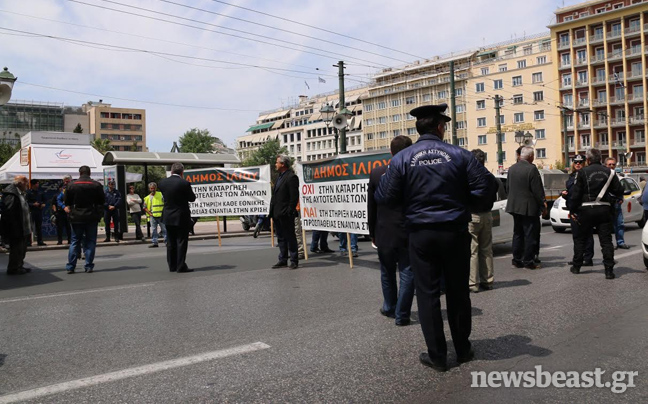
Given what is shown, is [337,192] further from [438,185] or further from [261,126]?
[261,126]

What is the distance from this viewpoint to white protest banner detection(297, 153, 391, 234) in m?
9.55

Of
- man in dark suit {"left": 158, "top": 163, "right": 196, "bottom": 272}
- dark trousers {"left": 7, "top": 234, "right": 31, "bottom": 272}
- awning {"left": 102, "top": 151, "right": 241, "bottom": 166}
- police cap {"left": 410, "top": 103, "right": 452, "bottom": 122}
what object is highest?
awning {"left": 102, "top": 151, "right": 241, "bottom": 166}

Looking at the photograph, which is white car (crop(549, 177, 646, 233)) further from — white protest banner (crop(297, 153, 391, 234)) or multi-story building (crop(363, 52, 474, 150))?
multi-story building (crop(363, 52, 474, 150))

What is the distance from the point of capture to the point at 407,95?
10075 centimetres

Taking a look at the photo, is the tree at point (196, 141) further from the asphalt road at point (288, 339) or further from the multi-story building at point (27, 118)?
the asphalt road at point (288, 339)

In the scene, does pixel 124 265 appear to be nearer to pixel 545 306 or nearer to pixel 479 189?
pixel 545 306

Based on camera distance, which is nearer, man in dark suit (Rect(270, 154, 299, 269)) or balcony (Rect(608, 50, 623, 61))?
man in dark suit (Rect(270, 154, 299, 269))

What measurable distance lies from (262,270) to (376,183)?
171 inches

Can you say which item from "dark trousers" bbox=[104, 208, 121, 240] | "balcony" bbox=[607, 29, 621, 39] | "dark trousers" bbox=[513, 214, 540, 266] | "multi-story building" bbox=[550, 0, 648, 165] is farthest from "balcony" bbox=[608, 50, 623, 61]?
"dark trousers" bbox=[513, 214, 540, 266]

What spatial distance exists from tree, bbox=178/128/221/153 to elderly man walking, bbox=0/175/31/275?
83.6 m

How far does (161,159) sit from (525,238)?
1396 centimetres

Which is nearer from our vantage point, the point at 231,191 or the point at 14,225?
the point at 14,225

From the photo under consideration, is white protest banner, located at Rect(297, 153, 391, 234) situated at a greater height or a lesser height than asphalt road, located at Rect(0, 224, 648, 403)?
greater

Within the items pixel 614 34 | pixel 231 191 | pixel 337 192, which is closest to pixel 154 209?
pixel 231 191
